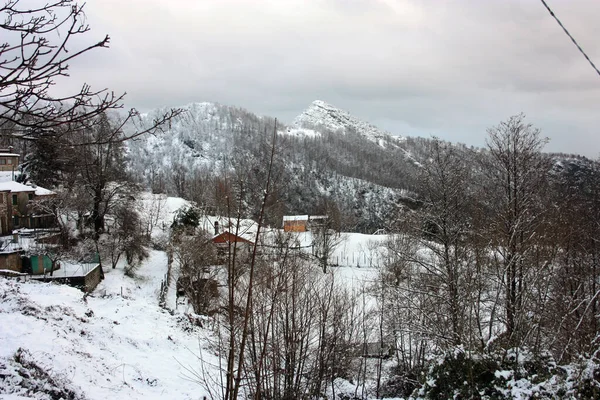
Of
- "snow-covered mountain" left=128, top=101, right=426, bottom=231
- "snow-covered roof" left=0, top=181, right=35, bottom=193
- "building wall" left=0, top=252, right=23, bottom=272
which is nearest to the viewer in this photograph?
"building wall" left=0, top=252, right=23, bottom=272

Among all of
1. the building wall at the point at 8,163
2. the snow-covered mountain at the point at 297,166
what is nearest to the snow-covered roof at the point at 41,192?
the building wall at the point at 8,163

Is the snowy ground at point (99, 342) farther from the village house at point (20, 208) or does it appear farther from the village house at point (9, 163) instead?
the village house at point (9, 163)

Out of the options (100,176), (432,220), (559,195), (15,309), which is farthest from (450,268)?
(100,176)

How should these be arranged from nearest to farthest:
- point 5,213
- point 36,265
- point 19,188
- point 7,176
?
point 36,265 < point 5,213 < point 19,188 < point 7,176

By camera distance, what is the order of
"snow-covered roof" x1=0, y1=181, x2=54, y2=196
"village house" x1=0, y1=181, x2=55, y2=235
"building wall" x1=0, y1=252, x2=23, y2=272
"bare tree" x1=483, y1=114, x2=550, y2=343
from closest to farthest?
"bare tree" x1=483, y1=114, x2=550, y2=343 < "building wall" x1=0, y1=252, x2=23, y2=272 < "village house" x1=0, y1=181, x2=55, y2=235 < "snow-covered roof" x1=0, y1=181, x2=54, y2=196

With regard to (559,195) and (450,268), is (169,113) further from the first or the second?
(559,195)

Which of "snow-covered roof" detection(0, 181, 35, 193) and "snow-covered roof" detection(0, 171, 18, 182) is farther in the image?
"snow-covered roof" detection(0, 171, 18, 182)

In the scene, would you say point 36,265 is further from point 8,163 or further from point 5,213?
point 8,163

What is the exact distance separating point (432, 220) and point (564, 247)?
6564 millimetres

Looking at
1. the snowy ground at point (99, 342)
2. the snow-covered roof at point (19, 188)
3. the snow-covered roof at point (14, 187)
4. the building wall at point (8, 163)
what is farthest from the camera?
the building wall at point (8, 163)

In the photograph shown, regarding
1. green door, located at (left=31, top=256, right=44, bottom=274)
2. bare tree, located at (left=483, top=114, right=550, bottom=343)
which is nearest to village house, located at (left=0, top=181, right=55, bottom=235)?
green door, located at (left=31, top=256, right=44, bottom=274)

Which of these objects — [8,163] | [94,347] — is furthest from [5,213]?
[94,347]

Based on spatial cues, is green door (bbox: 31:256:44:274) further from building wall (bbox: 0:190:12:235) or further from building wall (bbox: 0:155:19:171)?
building wall (bbox: 0:155:19:171)

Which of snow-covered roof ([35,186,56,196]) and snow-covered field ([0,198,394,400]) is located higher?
snow-covered roof ([35,186,56,196])
